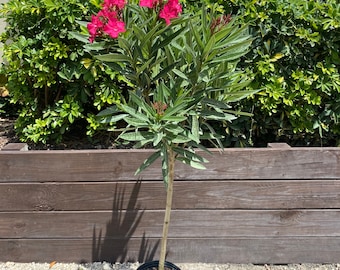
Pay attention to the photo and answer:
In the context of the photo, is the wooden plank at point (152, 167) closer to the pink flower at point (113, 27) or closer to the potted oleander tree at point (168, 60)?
the potted oleander tree at point (168, 60)

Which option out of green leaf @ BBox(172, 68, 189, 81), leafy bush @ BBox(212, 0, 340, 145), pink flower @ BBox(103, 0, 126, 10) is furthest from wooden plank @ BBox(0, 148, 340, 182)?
pink flower @ BBox(103, 0, 126, 10)

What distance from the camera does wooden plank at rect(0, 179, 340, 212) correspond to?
9.65ft

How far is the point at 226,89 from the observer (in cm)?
234

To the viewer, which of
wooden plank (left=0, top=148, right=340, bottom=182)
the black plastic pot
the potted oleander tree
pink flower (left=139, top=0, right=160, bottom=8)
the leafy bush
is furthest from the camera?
the leafy bush

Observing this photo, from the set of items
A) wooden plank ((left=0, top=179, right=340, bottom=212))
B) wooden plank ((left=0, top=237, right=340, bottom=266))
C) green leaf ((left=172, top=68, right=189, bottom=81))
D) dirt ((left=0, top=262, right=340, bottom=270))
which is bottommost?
dirt ((left=0, top=262, right=340, bottom=270))

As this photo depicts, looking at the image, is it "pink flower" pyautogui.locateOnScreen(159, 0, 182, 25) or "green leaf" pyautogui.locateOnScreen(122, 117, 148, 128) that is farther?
"green leaf" pyautogui.locateOnScreen(122, 117, 148, 128)

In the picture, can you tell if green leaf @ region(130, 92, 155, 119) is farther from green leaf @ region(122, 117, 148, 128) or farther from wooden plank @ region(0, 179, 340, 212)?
wooden plank @ region(0, 179, 340, 212)

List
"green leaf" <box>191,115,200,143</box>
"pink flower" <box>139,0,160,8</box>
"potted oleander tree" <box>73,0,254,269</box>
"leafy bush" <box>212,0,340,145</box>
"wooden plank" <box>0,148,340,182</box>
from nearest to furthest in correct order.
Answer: "pink flower" <box>139,0,160,8</box> → "potted oleander tree" <box>73,0,254,269</box> → "green leaf" <box>191,115,200,143</box> → "wooden plank" <box>0,148,340,182</box> → "leafy bush" <box>212,0,340,145</box>

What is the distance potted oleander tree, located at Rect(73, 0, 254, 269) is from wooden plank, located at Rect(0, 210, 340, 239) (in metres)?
0.78

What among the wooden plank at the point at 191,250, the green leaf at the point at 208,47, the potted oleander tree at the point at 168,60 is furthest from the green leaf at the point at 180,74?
the wooden plank at the point at 191,250

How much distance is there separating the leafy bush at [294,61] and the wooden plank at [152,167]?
10.4 inches

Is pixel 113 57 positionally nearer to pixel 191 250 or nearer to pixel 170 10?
pixel 170 10

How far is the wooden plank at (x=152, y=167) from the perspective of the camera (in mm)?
2902

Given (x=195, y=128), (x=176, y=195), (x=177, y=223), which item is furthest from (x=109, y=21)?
(x=177, y=223)
